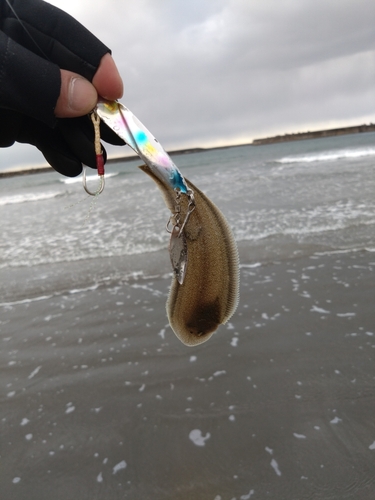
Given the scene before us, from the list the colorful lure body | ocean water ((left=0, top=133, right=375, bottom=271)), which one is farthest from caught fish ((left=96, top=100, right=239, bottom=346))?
ocean water ((left=0, top=133, right=375, bottom=271))

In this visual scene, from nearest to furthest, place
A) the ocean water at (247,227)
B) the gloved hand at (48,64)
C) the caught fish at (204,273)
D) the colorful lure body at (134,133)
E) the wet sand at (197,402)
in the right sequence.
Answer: the gloved hand at (48,64) < the colorful lure body at (134,133) < the caught fish at (204,273) < the wet sand at (197,402) < the ocean water at (247,227)

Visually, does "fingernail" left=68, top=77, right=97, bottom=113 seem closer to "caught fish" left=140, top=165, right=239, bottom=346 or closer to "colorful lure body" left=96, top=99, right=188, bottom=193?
"colorful lure body" left=96, top=99, right=188, bottom=193

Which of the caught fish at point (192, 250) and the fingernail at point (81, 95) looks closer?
the fingernail at point (81, 95)

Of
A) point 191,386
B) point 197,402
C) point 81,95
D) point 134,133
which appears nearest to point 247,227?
point 191,386

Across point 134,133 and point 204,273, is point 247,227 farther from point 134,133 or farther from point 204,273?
point 134,133

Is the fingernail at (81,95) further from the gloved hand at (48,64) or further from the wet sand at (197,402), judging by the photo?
the wet sand at (197,402)

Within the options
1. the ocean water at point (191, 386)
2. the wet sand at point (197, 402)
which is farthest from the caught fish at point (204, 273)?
the wet sand at point (197, 402)

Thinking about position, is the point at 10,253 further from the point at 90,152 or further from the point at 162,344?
the point at 90,152
